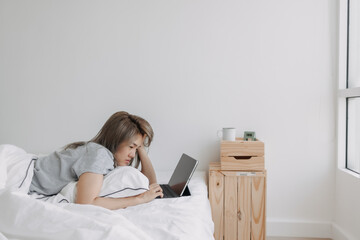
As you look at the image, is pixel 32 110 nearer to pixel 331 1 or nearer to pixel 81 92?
pixel 81 92

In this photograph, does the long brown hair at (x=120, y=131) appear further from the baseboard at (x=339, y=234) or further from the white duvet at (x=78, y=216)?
the baseboard at (x=339, y=234)

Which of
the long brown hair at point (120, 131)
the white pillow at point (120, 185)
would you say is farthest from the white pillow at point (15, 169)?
the long brown hair at point (120, 131)

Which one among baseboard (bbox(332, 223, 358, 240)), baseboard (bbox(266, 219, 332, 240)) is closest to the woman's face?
baseboard (bbox(266, 219, 332, 240))

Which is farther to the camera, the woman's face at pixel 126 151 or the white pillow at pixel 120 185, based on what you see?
the woman's face at pixel 126 151

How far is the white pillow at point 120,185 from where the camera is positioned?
1550 millimetres

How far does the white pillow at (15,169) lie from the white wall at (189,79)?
39.0 inches

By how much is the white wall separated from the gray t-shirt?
3.15 ft

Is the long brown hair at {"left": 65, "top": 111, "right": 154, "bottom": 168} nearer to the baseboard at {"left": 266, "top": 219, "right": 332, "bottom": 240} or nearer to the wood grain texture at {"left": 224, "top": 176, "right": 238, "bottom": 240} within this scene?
the wood grain texture at {"left": 224, "top": 176, "right": 238, "bottom": 240}

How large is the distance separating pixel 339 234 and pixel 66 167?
1808 mm

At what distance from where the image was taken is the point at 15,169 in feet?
5.27

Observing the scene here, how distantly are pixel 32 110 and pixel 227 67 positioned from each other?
1.51m

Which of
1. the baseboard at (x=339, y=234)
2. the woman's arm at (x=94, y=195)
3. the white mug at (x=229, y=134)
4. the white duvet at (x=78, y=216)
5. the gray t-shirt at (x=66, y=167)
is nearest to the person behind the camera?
the white duvet at (x=78, y=216)

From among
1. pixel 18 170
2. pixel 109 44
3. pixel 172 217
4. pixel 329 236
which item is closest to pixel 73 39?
pixel 109 44

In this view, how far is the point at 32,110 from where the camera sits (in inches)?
106
